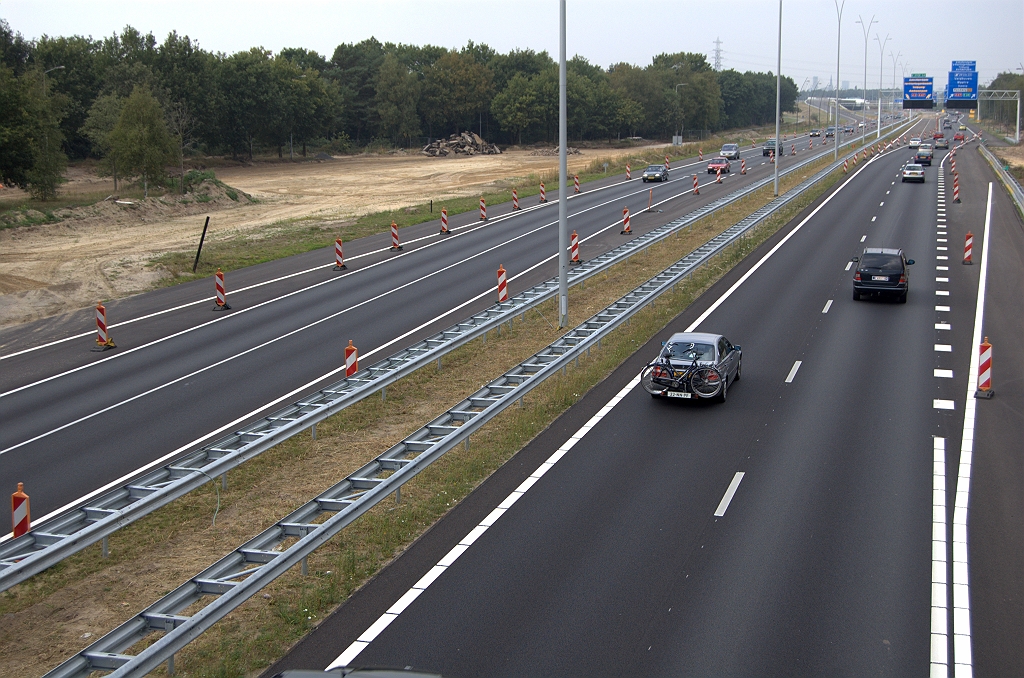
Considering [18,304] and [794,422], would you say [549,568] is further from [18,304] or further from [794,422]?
[18,304]

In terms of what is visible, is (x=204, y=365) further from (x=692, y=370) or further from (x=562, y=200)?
(x=692, y=370)

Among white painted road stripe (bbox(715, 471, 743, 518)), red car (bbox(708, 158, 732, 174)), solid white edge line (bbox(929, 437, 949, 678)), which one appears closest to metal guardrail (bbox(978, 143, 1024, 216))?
red car (bbox(708, 158, 732, 174))

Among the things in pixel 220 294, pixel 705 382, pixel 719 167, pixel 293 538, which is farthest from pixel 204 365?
pixel 719 167

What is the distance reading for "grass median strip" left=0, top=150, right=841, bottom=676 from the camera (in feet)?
35.4

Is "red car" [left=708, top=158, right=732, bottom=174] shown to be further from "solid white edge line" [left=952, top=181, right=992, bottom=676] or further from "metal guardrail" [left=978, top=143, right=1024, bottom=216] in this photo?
"solid white edge line" [left=952, top=181, right=992, bottom=676]

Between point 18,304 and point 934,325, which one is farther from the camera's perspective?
point 18,304

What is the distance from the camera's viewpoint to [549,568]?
12.2 m

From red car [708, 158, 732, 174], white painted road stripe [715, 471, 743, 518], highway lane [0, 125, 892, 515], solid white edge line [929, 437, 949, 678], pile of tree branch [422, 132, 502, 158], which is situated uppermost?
pile of tree branch [422, 132, 502, 158]

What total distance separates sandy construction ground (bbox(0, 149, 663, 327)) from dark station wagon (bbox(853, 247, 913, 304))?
24.7 m

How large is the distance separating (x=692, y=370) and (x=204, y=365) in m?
12.4

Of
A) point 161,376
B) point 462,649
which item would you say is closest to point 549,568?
point 462,649

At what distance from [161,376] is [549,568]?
14.1 m

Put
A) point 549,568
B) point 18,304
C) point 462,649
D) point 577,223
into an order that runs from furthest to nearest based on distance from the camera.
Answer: point 577,223 < point 18,304 < point 549,568 < point 462,649

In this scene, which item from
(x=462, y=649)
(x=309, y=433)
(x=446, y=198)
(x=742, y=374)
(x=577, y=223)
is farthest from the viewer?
(x=446, y=198)
